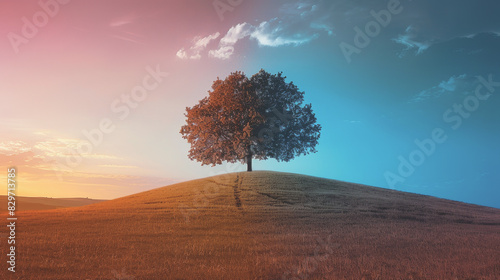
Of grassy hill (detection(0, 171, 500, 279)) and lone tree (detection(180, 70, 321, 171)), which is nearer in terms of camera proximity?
Answer: grassy hill (detection(0, 171, 500, 279))

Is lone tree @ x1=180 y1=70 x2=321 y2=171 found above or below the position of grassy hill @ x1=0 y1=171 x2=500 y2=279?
above

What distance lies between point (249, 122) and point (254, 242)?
33.6 meters

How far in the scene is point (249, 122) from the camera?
51.2 meters

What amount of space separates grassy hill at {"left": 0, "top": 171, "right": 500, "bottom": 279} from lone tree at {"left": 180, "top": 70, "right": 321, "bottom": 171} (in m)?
16.8

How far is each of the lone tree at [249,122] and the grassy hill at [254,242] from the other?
1680cm

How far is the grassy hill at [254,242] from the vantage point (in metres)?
12.8

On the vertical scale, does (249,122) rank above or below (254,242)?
above

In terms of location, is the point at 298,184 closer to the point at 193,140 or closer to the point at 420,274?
the point at 193,140

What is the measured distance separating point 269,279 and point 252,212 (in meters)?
18.2

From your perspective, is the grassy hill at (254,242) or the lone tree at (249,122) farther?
the lone tree at (249,122)

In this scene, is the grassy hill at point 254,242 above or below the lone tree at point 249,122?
below

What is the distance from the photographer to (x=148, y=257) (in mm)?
15133

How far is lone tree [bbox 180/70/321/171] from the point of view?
2072 inches

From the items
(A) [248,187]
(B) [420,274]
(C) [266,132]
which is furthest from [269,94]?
(B) [420,274]
